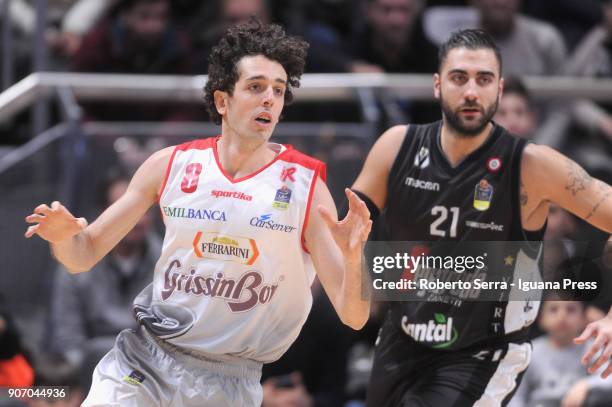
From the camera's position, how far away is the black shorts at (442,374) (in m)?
5.69

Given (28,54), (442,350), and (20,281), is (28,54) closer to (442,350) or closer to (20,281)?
(20,281)

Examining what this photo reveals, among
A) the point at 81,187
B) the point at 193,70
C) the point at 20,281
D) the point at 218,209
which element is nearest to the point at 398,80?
the point at 193,70

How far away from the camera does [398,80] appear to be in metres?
8.80

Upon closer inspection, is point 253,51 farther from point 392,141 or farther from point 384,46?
point 384,46

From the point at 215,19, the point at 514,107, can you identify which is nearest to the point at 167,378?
the point at 514,107

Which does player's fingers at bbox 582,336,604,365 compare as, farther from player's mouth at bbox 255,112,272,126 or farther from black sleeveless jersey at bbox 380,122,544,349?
player's mouth at bbox 255,112,272,126

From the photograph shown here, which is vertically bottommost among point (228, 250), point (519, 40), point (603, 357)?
point (603, 357)

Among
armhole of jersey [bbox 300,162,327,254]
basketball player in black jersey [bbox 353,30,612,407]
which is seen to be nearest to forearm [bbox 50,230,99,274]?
armhole of jersey [bbox 300,162,327,254]

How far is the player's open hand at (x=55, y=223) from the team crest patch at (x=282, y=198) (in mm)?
876

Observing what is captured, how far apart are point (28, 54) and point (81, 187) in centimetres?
209

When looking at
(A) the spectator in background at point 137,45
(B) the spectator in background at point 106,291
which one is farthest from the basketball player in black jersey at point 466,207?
(A) the spectator in background at point 137,45

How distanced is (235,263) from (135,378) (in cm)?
69

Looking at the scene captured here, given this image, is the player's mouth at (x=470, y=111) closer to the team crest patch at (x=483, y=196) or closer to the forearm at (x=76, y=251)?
the team crest patch at (x=483, y=196)

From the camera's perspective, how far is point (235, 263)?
16.8 ft
